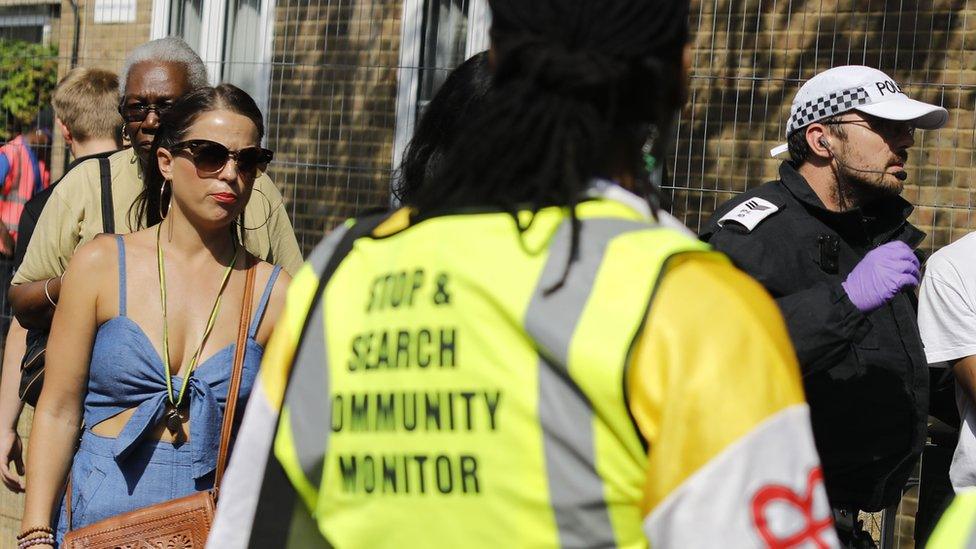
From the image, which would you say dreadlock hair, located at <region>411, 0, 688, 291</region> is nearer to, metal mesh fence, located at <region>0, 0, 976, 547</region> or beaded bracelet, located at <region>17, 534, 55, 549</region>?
beaded bracelet, located at <region>17, 534, 55, 549</region>

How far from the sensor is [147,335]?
3184 mm

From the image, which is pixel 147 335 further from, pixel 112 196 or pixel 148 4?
pixel 148 4

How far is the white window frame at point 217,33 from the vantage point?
8.38m

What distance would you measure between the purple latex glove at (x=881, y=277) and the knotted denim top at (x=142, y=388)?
5.15 feet

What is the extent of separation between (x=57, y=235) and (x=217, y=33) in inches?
203

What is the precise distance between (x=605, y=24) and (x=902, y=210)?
2.49 metres

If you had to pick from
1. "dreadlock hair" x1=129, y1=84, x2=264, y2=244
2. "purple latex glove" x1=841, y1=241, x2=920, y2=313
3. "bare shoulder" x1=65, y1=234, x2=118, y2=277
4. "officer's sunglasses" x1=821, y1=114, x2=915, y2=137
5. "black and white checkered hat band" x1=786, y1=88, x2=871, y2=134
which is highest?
"black and white checkered hat band" x1=786, y1=88, x2=871, y2=134

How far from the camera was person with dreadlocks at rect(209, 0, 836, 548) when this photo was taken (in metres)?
1.48

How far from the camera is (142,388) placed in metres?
3.15

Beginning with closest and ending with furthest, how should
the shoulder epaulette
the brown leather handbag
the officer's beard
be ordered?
the brown leather handbag → the shoulder epaulette → the officer's beard

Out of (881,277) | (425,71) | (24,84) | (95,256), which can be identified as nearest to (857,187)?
(881,277)

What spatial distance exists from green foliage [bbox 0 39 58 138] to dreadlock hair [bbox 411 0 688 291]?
7843mm

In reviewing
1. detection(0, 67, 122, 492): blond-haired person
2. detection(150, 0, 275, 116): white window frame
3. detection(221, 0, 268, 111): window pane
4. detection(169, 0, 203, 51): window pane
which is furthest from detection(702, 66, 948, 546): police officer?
detection(169, 0, 203, 51): window pane

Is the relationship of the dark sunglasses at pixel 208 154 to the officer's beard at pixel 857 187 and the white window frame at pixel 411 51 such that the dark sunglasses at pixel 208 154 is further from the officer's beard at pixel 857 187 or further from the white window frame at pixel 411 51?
the white window frame at pixel 411 51
